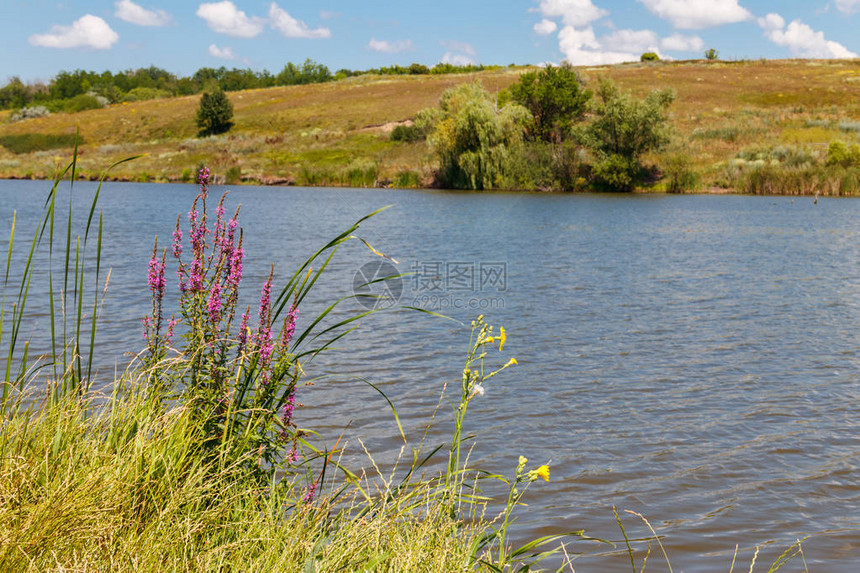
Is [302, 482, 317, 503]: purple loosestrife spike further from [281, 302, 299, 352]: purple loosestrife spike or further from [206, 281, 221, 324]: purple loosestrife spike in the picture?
[206, 281, 221, 324]: purple loosestrife spike

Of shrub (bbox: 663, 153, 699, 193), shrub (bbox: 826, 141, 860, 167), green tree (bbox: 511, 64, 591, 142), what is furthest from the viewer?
green tree (bbox: 511, 64, 591, 142)

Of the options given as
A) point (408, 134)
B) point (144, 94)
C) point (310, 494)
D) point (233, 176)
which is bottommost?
point (310, 494)

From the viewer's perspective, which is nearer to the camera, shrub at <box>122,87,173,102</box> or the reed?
the reed

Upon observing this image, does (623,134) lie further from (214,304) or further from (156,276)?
(214,304)

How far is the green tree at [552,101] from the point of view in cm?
4634

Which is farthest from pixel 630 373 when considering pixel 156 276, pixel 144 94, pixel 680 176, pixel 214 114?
pixel 144 94

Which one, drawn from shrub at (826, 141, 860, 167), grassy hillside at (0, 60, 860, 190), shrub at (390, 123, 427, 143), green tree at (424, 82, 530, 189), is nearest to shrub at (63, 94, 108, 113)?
grassy hillside at (0, 60, 860, 190)

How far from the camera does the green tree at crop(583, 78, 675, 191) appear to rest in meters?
40.8

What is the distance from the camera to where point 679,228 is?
23.4 meters

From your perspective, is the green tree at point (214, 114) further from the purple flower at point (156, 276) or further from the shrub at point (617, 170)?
the purple flower at point (156, 276)

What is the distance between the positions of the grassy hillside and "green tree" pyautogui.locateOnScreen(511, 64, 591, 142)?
4824 millimetres

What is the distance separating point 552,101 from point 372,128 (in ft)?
61.1

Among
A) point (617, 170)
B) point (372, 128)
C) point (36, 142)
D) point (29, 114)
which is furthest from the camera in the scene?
point (29, 114)

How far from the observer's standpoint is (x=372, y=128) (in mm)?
60094
